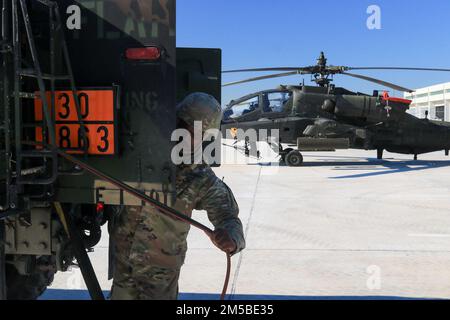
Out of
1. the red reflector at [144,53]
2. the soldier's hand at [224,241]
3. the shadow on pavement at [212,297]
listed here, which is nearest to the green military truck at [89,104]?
the red reflector at [144,53]

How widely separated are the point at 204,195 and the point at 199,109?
479mm

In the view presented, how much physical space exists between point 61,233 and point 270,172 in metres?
10.6

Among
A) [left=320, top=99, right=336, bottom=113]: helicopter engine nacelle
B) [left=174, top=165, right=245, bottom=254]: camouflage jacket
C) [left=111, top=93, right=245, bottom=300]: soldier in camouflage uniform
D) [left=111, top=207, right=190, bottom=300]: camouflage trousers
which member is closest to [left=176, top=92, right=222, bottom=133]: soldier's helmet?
[left=111, top=93, right=245, bottom=300]: soldier in camouflage uniform

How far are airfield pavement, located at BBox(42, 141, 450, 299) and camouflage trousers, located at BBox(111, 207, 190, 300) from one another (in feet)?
4.63

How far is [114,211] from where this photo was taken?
250 cm

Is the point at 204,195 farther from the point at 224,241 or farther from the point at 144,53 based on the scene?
the point at 144,53

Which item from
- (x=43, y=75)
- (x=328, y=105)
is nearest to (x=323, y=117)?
(x=328, y=105)

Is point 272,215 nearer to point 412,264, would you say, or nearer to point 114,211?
point 412,264

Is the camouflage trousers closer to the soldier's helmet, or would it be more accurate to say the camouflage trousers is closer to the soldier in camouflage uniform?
the soldier in camouflage uniform

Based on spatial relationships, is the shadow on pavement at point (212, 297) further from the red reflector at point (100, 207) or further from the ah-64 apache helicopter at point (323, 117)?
the ah-64 apache helicopter at point (323, 117)

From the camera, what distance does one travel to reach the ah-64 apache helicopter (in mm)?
14336

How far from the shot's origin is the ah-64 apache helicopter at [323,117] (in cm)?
1434

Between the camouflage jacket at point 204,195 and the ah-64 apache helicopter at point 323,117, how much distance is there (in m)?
11.7
